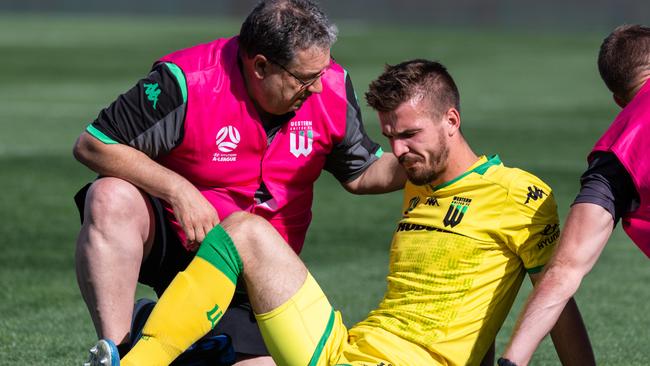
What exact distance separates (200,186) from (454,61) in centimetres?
2045

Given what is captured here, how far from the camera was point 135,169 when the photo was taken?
179 inches

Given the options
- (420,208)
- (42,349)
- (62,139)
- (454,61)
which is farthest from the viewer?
(454,61)

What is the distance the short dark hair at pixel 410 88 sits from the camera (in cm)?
418

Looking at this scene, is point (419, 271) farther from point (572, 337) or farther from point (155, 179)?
point (155, 179)

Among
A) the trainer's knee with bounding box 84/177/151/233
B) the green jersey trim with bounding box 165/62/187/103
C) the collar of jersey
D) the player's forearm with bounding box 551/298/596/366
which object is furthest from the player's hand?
the player's forearm with bounding box 551/298/596/366

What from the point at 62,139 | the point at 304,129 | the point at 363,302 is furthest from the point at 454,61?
the point at 304,129

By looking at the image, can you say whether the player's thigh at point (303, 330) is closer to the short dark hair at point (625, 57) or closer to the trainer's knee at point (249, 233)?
the trainer's knee at point (249, 233)

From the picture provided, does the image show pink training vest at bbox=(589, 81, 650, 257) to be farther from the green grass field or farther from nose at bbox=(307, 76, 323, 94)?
the green grass field

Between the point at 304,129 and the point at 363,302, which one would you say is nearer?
the point at 304,129

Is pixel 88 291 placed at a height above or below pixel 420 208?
below

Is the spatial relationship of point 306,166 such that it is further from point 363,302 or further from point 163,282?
point 363,302

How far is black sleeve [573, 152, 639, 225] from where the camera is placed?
3.94 meters

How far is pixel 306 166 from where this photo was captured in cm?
493

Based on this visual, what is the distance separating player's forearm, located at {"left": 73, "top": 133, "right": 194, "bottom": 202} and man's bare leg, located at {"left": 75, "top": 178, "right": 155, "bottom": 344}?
1.8 inches
